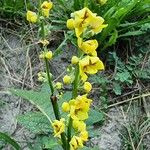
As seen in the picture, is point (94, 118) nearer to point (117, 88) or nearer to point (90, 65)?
point (90, 65)

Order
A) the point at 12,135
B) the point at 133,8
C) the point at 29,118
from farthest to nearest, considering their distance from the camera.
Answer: the point at 133,8, the point at 12,135, the point at 29,118

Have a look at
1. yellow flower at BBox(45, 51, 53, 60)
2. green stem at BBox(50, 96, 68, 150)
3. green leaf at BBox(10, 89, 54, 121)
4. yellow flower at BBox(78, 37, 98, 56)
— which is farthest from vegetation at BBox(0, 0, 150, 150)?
yellow flower at BBox(78, 37, 98, 56)

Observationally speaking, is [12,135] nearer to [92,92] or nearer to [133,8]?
A: [92,92]

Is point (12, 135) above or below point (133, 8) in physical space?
below

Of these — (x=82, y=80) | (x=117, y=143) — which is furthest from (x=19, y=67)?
(x=82, y=80)

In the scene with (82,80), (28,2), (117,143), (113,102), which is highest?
(28,2)

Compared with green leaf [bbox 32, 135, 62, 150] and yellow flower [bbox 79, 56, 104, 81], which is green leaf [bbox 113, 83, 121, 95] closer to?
green leaf [bbox 32, 135, 62, 150]

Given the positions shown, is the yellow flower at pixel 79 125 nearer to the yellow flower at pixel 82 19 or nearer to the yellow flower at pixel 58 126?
the yellow flower at pixel 58 126
